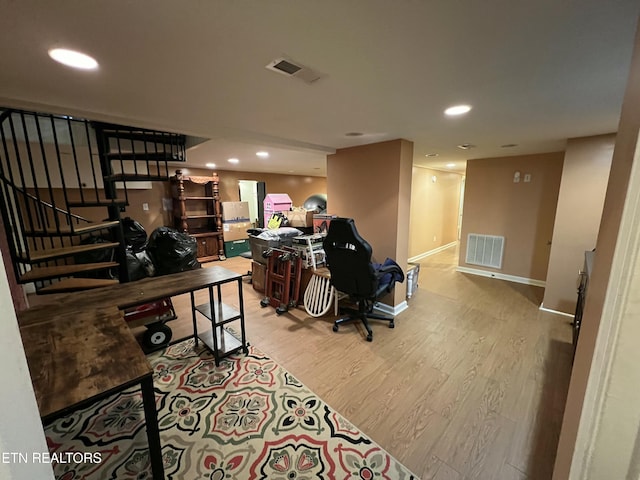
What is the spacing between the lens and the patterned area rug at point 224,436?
4.77ft

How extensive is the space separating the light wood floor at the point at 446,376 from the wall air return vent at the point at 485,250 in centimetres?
112

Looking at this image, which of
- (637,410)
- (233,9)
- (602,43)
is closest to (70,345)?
(233,9)

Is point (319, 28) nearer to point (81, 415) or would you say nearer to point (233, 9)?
point (233, 9)

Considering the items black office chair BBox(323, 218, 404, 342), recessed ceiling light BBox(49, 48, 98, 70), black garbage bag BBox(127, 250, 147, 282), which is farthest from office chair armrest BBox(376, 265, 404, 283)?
black garbage bag BBox(127, 250, 147, 282)

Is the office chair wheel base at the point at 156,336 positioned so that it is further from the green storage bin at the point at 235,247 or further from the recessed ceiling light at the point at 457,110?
the green storage bin at the point at 235,247

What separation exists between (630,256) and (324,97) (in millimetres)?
1709

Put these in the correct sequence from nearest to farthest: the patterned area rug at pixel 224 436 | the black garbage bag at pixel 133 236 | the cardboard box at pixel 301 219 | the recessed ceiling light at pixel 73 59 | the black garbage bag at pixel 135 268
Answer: the recessed ceiling light at pixel 73 59 → the patterned area rug at pixel 224 436 → the black garbage bag at pixel 135 268 → the black garbage bag at pixel 133 236 → the cardboard box at pixel 301 219

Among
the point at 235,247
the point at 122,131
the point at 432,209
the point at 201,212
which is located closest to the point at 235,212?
the point at 201,212

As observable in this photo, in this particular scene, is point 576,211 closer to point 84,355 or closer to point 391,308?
point 391,308

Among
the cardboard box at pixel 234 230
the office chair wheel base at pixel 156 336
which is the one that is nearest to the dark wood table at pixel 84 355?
the office chair wheel base at pixel 156 336

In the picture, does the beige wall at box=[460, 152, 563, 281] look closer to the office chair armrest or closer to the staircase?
the office chair armrest

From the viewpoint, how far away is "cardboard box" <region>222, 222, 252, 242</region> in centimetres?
605

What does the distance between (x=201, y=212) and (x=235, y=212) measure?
2.45 ft

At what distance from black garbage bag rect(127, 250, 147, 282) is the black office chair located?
2.91 m
